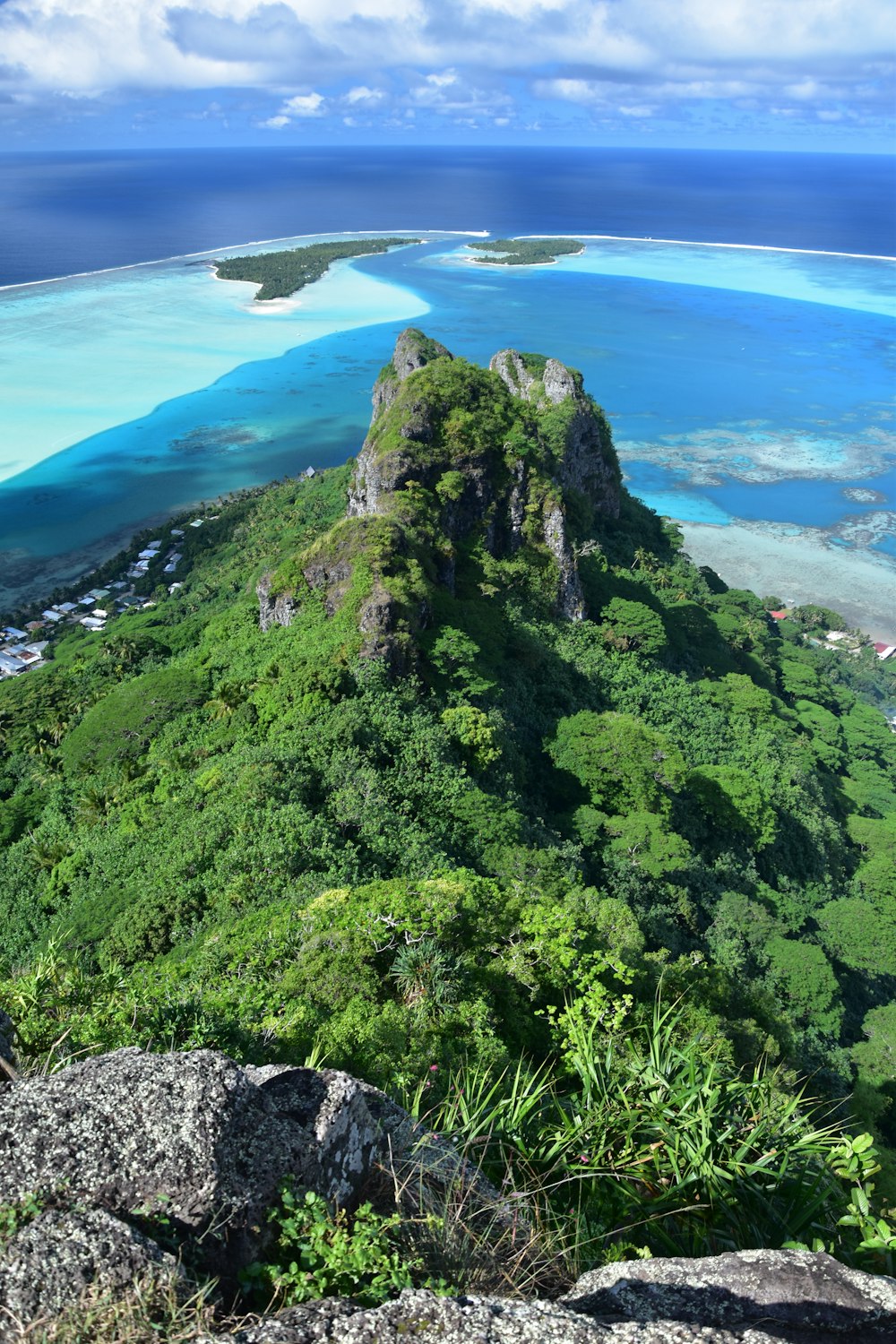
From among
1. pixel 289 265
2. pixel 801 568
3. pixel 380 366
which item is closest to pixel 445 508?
pixel 801 568

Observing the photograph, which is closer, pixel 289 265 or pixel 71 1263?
pixel 71 1263

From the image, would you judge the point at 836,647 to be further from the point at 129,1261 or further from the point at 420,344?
the point at 129,1261

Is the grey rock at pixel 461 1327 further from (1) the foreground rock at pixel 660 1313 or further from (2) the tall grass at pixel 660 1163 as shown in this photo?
(2) the tall grass at pixel 660 1163

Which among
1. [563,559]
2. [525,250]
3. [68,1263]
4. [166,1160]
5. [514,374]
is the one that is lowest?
[563,559]

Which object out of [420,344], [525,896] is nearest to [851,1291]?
[525,896]

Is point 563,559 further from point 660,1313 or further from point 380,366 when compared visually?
point 380,366

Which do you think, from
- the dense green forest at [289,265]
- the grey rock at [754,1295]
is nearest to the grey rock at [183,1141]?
the grey rock at [754,1295]

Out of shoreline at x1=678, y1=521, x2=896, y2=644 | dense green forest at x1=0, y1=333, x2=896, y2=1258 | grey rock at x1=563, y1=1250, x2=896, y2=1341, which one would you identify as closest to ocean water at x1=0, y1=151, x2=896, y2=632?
shoreline at x1=678, y1=521, x2=896, y2=644
